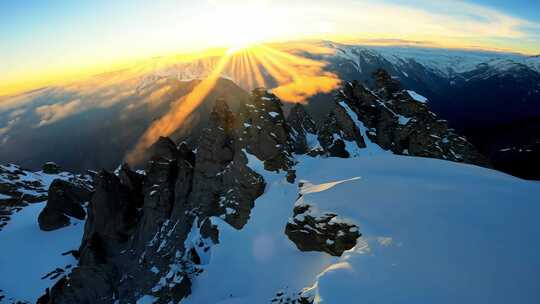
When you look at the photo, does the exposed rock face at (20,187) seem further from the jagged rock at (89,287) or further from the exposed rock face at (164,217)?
the jagged rock at (89,287)

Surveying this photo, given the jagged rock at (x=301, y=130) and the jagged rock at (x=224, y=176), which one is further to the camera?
the jagged rock at (x=301, y=130)

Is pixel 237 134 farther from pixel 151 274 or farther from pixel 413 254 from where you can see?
pixel 413 254

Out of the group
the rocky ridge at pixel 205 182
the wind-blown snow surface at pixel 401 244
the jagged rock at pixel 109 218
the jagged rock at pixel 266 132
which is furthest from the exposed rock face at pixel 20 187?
the wind-blown snow surface at pixel 401 244

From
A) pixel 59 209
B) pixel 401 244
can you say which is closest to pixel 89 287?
pixel 59 209

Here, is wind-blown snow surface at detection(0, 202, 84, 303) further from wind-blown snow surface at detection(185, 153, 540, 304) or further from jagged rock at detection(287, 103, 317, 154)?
jagged rock at detection(287, 103, 317, 154)

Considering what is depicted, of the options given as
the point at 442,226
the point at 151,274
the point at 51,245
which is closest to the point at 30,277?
the point at 51,245
